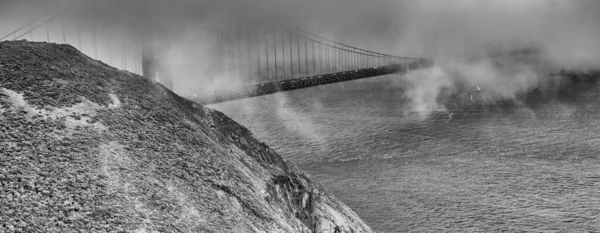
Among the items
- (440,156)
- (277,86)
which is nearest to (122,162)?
(277,86)

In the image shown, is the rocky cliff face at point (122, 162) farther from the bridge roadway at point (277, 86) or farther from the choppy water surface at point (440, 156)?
the bridge roadway at point (277, 86)

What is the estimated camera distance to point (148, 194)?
21844 mm

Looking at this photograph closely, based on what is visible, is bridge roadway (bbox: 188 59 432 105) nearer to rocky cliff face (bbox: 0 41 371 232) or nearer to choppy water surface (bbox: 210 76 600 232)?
choppy water surface (bbox: 210 76 600 232)

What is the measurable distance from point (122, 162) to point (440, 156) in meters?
73.7

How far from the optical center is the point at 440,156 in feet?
299

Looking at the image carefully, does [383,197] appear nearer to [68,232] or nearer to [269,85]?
[269,85]

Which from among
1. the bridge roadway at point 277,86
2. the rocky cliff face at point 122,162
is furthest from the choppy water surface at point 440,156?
the rocky cliff face at point 122,162

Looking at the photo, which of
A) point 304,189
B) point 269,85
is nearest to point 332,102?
point 269,85

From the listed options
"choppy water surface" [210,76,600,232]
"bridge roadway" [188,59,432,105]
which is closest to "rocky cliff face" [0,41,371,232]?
"choppy water surface" [210,76,600,232]

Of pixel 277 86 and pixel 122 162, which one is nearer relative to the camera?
pixel 122 162

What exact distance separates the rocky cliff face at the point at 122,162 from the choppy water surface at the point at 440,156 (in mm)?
26836

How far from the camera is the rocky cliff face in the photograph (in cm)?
1992

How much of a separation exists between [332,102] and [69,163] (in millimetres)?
125963

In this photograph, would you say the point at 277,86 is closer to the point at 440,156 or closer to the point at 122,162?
the point at 440,156
